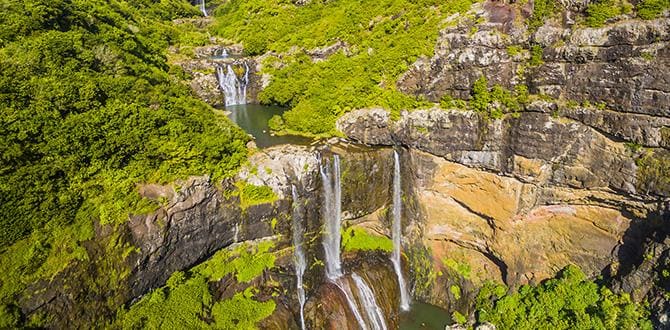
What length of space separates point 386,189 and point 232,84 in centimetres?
1559

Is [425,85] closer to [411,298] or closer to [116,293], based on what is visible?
[411,298]

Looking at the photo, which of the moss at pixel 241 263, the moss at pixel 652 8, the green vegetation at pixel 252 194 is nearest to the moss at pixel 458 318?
the moss at pixel 241 263

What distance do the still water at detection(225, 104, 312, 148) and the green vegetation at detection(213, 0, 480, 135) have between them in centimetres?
81

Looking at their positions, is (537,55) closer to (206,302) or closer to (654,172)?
(654,172)

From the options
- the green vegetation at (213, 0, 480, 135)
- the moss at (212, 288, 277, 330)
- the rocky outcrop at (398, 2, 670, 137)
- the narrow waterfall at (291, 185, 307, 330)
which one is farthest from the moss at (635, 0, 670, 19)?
the moss at (212, 288, 277, 330)

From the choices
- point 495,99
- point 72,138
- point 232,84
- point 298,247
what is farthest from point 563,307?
point 232,84

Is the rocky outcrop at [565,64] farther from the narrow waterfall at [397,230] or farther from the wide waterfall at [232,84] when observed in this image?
the wide waterfall at [232,84]

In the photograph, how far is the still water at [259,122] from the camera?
21000 millimetres

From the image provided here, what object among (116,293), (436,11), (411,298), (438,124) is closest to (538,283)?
(411,298)

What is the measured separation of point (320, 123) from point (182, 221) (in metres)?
10.0

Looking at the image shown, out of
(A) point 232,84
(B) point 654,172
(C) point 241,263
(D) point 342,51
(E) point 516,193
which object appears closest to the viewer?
(B) point 654,172

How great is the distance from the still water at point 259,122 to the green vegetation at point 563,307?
1379cm

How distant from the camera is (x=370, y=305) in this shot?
60.4 feet

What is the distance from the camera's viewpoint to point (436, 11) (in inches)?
913
